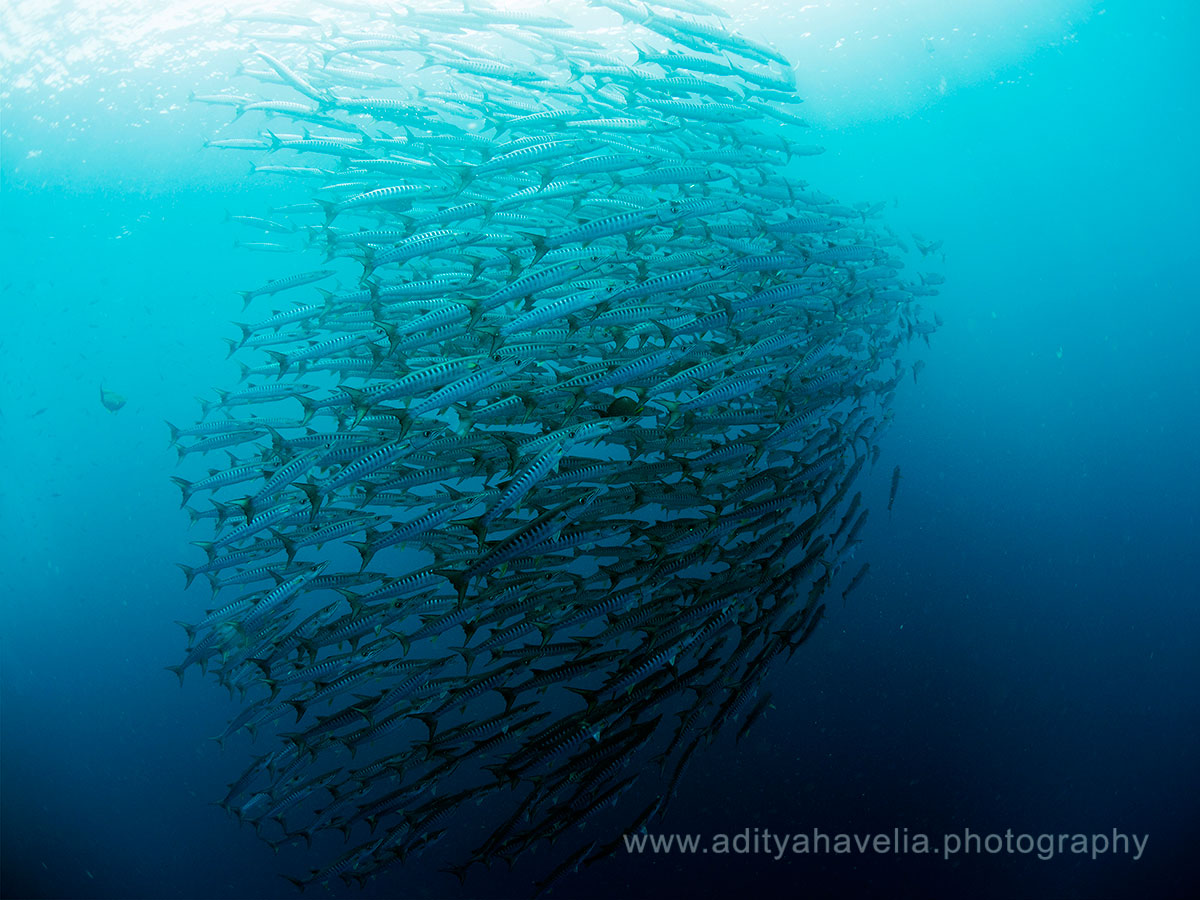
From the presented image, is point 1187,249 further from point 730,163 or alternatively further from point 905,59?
point 730,163

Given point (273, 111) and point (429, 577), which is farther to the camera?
point (273, 111)

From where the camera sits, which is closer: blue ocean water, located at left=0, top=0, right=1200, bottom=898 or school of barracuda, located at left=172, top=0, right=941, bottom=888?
school of barracuda, located at left=172, top=0, right=941, bottom=888

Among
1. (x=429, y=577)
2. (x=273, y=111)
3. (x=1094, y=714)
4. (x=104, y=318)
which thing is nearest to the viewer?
(x=429, y=577)

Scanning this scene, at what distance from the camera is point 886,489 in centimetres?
766

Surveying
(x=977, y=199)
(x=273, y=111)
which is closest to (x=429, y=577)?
(x=273, y=111)

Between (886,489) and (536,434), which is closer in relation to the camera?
(536,434)

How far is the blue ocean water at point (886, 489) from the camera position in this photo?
229 inches

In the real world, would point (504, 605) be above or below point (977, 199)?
below

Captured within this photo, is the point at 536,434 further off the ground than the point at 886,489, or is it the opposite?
the point at 536,434

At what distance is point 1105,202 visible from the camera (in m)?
8.34

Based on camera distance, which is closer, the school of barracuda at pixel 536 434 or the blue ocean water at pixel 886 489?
the school of barracuda at pixel 536 434

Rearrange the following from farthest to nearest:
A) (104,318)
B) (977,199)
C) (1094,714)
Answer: (977,199)
(104,318)
(1094,714)

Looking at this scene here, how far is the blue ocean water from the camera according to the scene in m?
5.80

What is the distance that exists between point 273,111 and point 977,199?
28.2 ft
